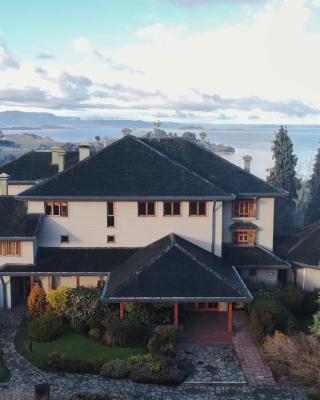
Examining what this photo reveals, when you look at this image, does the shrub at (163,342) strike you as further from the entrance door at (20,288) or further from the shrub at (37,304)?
the entrance door at (20,288)

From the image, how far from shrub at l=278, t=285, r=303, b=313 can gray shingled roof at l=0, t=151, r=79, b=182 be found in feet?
67.3

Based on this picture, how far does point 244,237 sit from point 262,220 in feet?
5.25

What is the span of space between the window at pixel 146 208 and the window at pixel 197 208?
2.30 meters

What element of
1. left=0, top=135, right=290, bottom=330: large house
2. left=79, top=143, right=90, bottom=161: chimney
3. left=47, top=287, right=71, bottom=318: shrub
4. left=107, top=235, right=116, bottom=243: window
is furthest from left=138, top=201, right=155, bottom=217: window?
left=79, top=143, right=90, bottom=161: chimney

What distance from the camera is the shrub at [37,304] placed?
25.8 meters

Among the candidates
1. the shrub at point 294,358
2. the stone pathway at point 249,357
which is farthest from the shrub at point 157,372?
the shrub at point 294,358

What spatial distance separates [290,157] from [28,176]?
35.0m

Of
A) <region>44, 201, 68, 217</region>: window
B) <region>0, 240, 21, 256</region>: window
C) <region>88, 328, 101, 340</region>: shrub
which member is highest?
<region>44, 201, 68, 217</region>: window

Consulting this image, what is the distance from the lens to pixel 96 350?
22.7 metres

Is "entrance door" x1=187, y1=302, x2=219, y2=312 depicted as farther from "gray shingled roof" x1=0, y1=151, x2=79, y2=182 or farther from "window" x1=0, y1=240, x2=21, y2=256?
"gray shingled roof" x1=0, y1=151, x2=79, y2=182

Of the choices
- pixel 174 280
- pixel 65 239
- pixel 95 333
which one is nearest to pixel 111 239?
pixel 65 239

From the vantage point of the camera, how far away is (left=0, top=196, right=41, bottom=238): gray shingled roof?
27703 millimetres

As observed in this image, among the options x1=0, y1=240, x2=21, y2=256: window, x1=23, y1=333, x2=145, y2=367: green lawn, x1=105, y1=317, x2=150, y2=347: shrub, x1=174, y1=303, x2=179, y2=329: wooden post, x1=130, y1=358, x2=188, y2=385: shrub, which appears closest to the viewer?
x1=130, y1=358, x2=188, y2=385: shrub

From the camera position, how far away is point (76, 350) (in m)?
22.8
